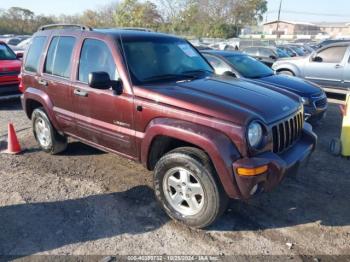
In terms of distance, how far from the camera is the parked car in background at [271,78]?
697 cm

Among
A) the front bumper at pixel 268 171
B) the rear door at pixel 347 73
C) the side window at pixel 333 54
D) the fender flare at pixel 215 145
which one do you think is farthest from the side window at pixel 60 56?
the side window at pixel 333 54

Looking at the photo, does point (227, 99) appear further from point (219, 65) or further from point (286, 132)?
point (219, 65)

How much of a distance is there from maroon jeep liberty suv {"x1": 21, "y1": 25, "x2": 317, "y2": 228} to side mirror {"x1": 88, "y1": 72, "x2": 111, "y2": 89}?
0.01 meters

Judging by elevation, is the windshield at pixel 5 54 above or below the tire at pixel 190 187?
above

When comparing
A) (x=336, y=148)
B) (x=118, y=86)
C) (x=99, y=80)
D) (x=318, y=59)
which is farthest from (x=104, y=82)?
(x=318, y=59)

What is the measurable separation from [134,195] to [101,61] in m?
1.69

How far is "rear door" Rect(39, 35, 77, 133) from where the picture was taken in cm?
472

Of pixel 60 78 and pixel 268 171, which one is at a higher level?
pixel 60 78

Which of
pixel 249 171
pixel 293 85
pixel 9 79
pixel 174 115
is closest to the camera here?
pixel 249 171

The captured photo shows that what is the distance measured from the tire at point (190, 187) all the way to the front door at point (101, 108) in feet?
1.98

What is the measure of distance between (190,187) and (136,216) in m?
0.77

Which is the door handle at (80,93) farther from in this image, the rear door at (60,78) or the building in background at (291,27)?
the building in background at (291,27)

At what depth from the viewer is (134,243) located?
3391 mm

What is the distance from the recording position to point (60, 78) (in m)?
4.84
